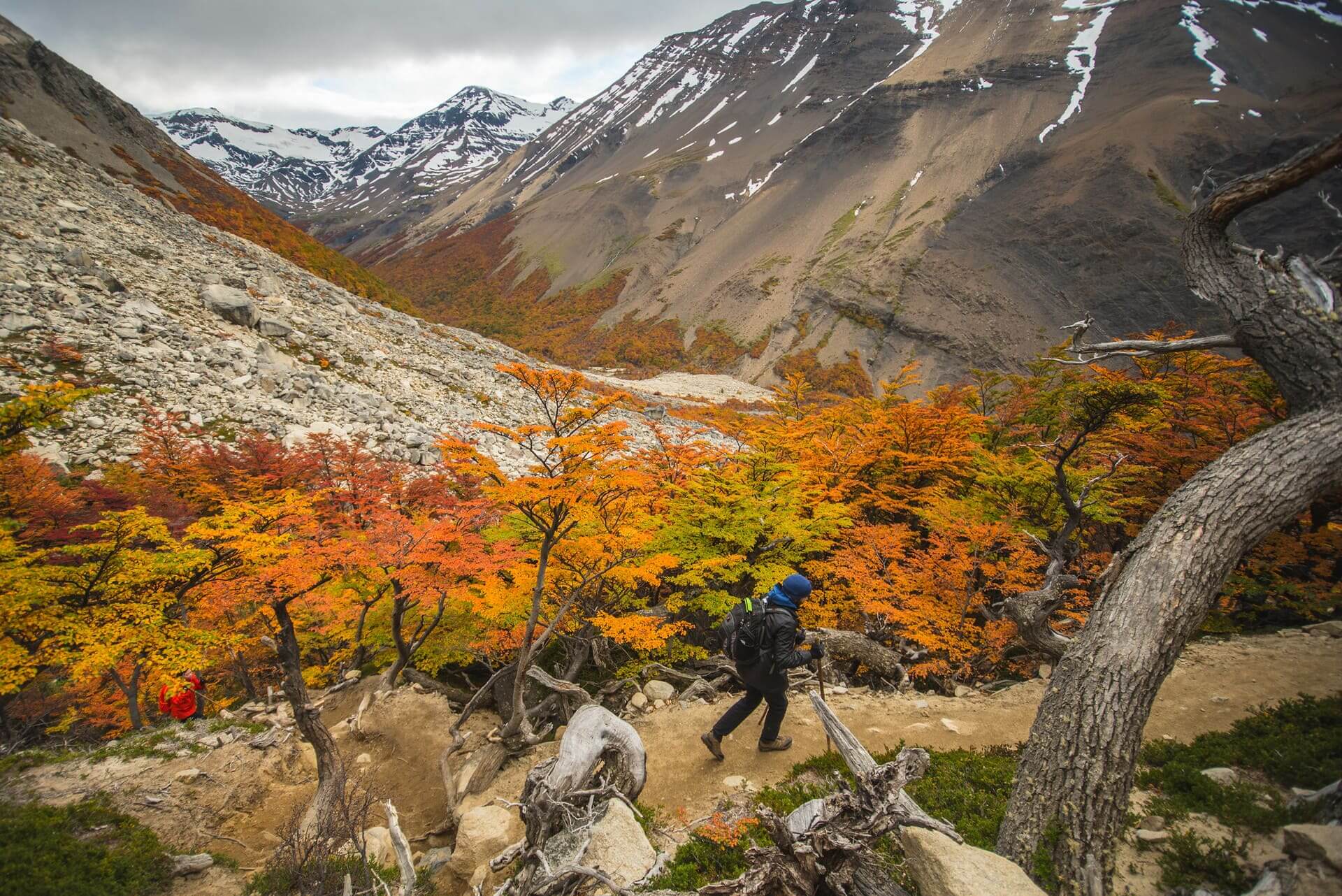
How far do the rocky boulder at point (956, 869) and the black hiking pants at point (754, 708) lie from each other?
246 cm

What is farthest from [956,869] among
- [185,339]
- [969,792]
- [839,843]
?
[185,339]

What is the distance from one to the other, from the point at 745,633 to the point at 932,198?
70.3 metres

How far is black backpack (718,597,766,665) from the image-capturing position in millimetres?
5055

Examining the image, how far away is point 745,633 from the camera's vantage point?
5070 mm

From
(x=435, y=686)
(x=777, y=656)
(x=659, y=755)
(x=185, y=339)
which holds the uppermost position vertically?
(x=185, y=339)

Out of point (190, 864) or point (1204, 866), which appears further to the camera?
point (190, 864)

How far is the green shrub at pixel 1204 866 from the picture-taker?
2.83 metres

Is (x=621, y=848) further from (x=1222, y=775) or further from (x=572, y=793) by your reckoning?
(x=1222, y=775)

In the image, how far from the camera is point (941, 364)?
4759 cm

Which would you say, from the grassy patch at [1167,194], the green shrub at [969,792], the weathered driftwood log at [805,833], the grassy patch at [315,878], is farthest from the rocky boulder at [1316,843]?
the grassy patch at [1167,194]

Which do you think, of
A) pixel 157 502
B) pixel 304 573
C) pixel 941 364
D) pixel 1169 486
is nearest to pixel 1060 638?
pixel 1169 486

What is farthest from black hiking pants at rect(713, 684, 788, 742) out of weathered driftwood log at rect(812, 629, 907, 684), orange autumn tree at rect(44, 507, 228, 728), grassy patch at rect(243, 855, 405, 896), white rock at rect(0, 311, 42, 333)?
white rock at rect(0, 311, 42, 333)

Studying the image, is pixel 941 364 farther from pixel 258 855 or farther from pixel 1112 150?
pixel 258 855

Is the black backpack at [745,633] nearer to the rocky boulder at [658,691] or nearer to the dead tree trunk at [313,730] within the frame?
the rocky boulder at [658,691]
